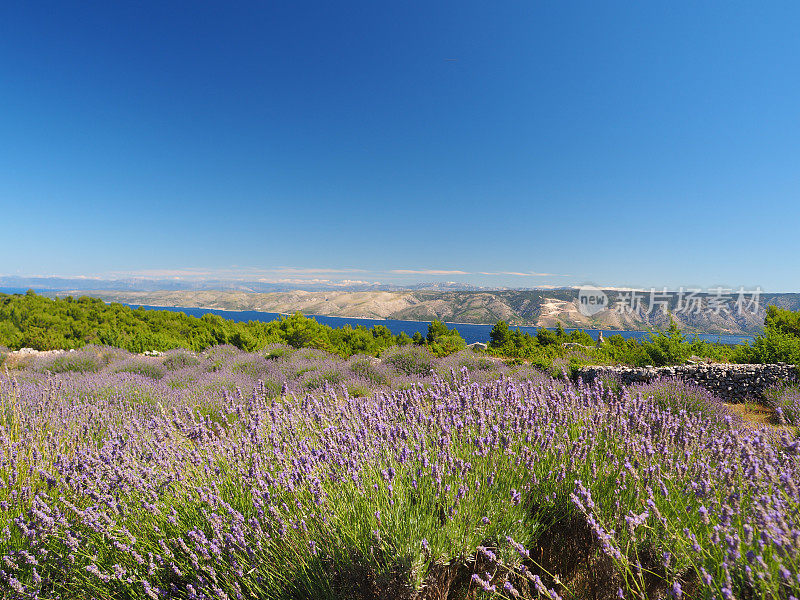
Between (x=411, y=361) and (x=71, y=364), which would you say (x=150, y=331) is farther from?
(x=411, y=361)

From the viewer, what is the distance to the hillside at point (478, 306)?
78.6m

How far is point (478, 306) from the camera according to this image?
109562 mm

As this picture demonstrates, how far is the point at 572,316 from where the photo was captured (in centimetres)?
9581

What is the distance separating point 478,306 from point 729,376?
104373mm

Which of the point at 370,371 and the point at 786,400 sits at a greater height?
the point at 786,400

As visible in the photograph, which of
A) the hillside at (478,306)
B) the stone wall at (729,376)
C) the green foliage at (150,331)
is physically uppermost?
the stone wall at (729,376)

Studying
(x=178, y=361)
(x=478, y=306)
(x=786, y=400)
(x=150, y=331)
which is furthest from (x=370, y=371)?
(x=478, y=306)

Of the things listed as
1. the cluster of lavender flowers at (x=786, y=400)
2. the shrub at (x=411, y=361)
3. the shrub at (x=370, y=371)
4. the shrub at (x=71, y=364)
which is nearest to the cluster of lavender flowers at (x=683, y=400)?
the cluster of lavender flowers at (x=786, y=400)

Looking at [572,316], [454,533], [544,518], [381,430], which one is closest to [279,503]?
[381,430]

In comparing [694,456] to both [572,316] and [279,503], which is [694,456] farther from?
[572,316]

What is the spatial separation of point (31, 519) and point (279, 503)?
4.37 feet

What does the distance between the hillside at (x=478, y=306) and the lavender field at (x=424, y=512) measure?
43063 millimetres

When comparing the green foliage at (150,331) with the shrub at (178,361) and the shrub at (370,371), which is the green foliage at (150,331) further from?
the shrub at (370,371)

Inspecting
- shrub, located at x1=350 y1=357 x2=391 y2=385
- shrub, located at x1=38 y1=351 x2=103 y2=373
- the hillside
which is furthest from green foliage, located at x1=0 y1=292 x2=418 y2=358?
the hillside
